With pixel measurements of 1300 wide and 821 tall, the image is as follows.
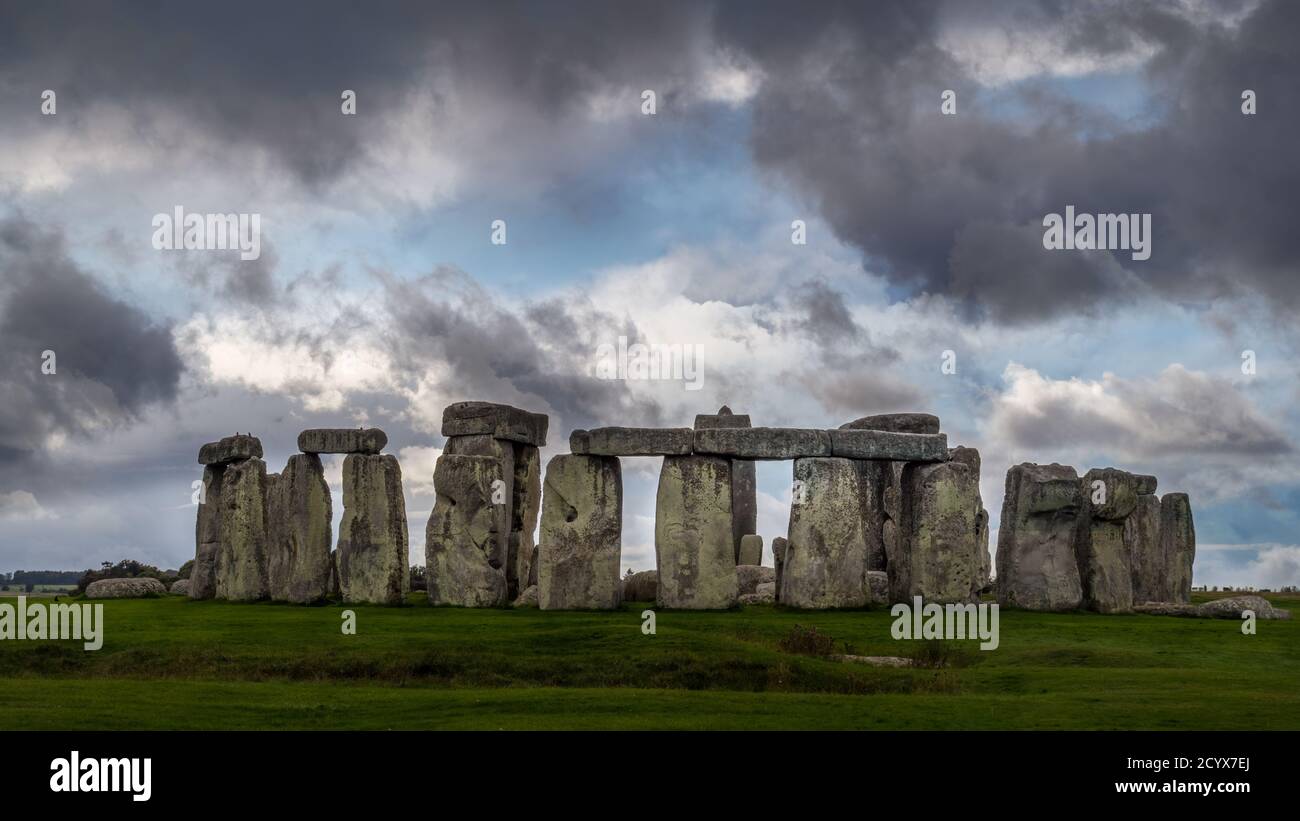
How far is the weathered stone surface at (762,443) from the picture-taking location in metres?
26.9

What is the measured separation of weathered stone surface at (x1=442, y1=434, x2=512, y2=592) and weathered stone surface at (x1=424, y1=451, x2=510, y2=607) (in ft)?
0.21

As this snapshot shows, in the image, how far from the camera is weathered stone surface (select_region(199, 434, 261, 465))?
106 ft

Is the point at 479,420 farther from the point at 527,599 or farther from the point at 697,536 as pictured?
the point at 697,536

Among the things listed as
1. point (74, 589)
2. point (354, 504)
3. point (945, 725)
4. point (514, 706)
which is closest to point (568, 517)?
point (354, 504)

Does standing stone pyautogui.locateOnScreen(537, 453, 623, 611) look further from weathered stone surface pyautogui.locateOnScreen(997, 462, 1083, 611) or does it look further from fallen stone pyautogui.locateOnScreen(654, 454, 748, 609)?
weathered stone surface pyautogui.locateOnScreen(997, 462, 1083, 611)

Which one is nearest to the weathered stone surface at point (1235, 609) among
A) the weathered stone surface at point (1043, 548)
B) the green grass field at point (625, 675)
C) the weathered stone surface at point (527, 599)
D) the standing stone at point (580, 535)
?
the green grass field at point (625, 675)

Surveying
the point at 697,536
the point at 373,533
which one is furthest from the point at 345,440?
the point at 697,536

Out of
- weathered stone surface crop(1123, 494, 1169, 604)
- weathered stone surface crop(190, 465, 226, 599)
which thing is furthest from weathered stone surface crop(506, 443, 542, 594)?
weathered stone surface crop(1123, 494, 1169, 604)

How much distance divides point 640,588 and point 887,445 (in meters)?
6.40

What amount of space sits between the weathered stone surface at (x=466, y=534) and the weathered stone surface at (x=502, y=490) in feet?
0.21

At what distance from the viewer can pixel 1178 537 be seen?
31953 millimetres

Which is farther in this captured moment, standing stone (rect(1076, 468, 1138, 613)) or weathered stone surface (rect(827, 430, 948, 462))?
standing stone (rect(1076, 468, 1138, 613))
